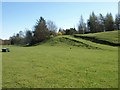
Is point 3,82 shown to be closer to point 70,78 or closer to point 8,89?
point 8,89

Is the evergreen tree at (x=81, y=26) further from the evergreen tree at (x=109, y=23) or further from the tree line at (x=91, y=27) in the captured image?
the evergreen tree at (x=109, y=23)

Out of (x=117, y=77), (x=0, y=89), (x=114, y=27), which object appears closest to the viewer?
(x=0, y=89)

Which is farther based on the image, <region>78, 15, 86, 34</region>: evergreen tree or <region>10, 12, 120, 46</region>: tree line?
<region>78, 15, 86, 34</region>: evergreen tree

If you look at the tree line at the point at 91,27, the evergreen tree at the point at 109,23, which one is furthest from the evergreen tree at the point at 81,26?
the evergreen tree at the point at 109,23

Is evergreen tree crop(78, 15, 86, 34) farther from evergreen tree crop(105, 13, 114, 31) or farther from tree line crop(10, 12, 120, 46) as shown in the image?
evergreen tree crop(105, 13, 114, 31)

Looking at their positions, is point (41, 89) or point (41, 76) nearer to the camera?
point (41, 89)

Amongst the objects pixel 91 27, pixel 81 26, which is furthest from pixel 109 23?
pixel 81 26

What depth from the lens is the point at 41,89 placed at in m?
14.7

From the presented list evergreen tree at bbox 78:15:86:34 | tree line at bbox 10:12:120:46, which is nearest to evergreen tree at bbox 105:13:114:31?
tree line at bbox 10:12:120:46

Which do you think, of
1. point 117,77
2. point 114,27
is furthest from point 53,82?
point 114,27

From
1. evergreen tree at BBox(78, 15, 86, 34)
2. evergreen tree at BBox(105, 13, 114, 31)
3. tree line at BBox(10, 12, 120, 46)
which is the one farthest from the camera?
evergreen tree at BBox(78, 15, 86, 34)

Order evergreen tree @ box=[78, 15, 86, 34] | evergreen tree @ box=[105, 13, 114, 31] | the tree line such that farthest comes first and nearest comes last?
evergreen tree @ box=[78, 15, 86, 34] → evergreen tree @ box=[105, 13, 114, 31] → the tree line

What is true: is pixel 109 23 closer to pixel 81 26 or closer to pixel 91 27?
pixel 91 27

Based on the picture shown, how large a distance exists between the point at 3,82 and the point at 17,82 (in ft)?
3.45
